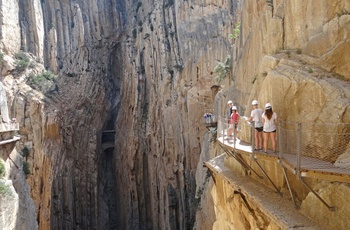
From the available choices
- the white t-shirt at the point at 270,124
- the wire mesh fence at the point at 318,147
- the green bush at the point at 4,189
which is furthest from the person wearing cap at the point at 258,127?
the green bush at the point at 4,189

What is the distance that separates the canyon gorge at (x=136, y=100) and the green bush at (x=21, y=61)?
3.7 inches

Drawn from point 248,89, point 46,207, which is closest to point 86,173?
point 46,207

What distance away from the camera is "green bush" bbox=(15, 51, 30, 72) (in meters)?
32.7

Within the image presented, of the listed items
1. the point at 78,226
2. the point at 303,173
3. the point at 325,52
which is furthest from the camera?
the point at 78,226

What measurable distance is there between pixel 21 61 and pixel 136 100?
11520mm

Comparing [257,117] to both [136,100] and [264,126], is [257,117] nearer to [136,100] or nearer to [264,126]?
[264,126]

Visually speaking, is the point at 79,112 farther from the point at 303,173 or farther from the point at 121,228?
the point at 303,173

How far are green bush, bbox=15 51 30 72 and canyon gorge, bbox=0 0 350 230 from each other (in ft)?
0.31

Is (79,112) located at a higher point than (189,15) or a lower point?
lower

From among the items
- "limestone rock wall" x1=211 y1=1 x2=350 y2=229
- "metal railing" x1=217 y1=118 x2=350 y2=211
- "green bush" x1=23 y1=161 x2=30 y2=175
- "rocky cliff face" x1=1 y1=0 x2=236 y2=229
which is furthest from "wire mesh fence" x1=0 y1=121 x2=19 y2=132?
"metal railing" x1=217 y1=118 x2=350 y2=211

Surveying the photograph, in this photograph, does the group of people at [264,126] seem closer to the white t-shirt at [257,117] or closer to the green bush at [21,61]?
the white t-shirt at [257,117]

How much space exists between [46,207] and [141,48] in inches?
712

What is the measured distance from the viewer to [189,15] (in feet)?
103

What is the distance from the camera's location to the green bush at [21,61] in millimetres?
32688
